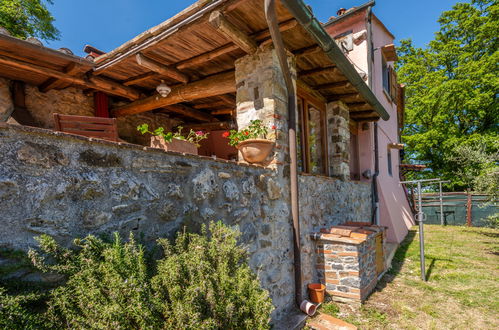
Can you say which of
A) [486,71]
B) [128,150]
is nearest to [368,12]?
[128,150]

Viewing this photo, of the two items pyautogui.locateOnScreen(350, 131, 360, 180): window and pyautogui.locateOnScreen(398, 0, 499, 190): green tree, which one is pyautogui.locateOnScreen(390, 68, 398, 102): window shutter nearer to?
pyautogui.locateOnScreen(350, 131, 360, 180): window

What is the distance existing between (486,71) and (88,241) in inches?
700

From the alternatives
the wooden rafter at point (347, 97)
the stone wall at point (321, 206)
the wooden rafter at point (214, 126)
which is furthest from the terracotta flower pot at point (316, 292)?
the wooden rafter at point (214, 126)

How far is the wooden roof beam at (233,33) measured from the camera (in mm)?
2702

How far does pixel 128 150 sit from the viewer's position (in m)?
1.85

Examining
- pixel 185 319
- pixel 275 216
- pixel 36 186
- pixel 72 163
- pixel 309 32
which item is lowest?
pixel 185 319

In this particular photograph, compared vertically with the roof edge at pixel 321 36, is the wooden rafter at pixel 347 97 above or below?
below

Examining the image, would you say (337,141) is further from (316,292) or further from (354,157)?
(316,292)

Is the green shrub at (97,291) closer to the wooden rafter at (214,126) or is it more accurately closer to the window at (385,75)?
the wooden rafter at (214,126)

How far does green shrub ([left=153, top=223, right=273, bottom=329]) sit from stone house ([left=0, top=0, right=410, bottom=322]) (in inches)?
14.9

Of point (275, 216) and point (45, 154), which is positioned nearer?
point (45, 154)

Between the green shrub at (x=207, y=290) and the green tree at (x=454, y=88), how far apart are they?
48.7 feet

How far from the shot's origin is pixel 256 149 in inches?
122

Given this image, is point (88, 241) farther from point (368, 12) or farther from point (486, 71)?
point (486, 71)
